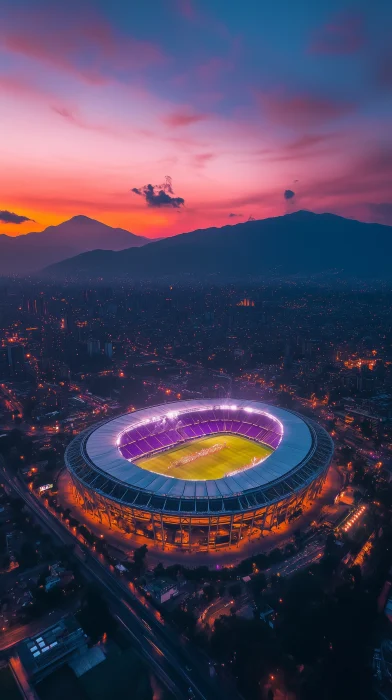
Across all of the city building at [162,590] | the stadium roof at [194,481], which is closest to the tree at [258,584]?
the city building at [162,590]

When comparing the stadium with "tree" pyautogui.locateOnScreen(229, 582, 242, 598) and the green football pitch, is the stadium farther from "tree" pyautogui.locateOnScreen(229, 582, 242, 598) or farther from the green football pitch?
"tree" pyautogui.locateOnScreen(229, 582, 242, 598)

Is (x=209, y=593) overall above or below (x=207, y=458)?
below

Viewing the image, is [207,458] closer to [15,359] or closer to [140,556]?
[140,556]

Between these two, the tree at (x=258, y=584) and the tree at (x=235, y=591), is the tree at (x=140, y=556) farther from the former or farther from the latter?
the tree at (x=258, y=584)

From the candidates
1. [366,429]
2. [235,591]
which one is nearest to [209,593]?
[235,591]

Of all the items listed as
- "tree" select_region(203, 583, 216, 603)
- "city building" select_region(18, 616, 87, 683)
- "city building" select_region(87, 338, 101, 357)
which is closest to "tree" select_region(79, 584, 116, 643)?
"city building" select_region(18, 616, 87, 683)
